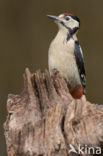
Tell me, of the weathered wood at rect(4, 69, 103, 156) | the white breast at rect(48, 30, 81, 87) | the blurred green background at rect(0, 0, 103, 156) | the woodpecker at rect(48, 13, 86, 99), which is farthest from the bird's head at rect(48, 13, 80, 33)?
the blurred green background at rect(0, 0, 103, 156)

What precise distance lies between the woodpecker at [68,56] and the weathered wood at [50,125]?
711 mm

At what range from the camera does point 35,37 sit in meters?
4.70

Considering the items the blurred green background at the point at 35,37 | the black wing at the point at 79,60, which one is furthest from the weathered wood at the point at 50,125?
the blurred green background at the point at 35,37

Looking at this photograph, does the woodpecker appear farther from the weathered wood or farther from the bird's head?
the weathered wood

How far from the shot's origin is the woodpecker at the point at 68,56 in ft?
10.4

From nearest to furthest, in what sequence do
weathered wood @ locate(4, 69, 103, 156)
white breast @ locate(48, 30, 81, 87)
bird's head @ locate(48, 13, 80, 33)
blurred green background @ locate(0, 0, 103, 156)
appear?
weathered wood @ locate(4, 69, 103, 156), white breast @ locate(48, 30, 81, 87), bird's head @ locate(48, 13, 80, 33), blurred green background @ locate(0, 0, 103, 156)

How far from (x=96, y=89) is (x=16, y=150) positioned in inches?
102

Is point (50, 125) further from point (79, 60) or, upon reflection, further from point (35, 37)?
point (35, 37)

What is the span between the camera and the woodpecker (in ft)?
10.4

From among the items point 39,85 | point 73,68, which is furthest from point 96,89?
point 39,85

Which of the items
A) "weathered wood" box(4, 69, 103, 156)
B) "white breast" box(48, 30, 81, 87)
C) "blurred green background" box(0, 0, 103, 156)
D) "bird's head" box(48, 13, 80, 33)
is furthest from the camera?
"blurred green background" box(0, 0, 103, 156)

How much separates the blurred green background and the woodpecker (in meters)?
1.34

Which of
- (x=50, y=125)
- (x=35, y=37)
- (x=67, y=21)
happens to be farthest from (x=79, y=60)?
(x=35, y=37)

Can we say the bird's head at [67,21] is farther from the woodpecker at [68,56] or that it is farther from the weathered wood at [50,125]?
the weathered wood at [50,125]
